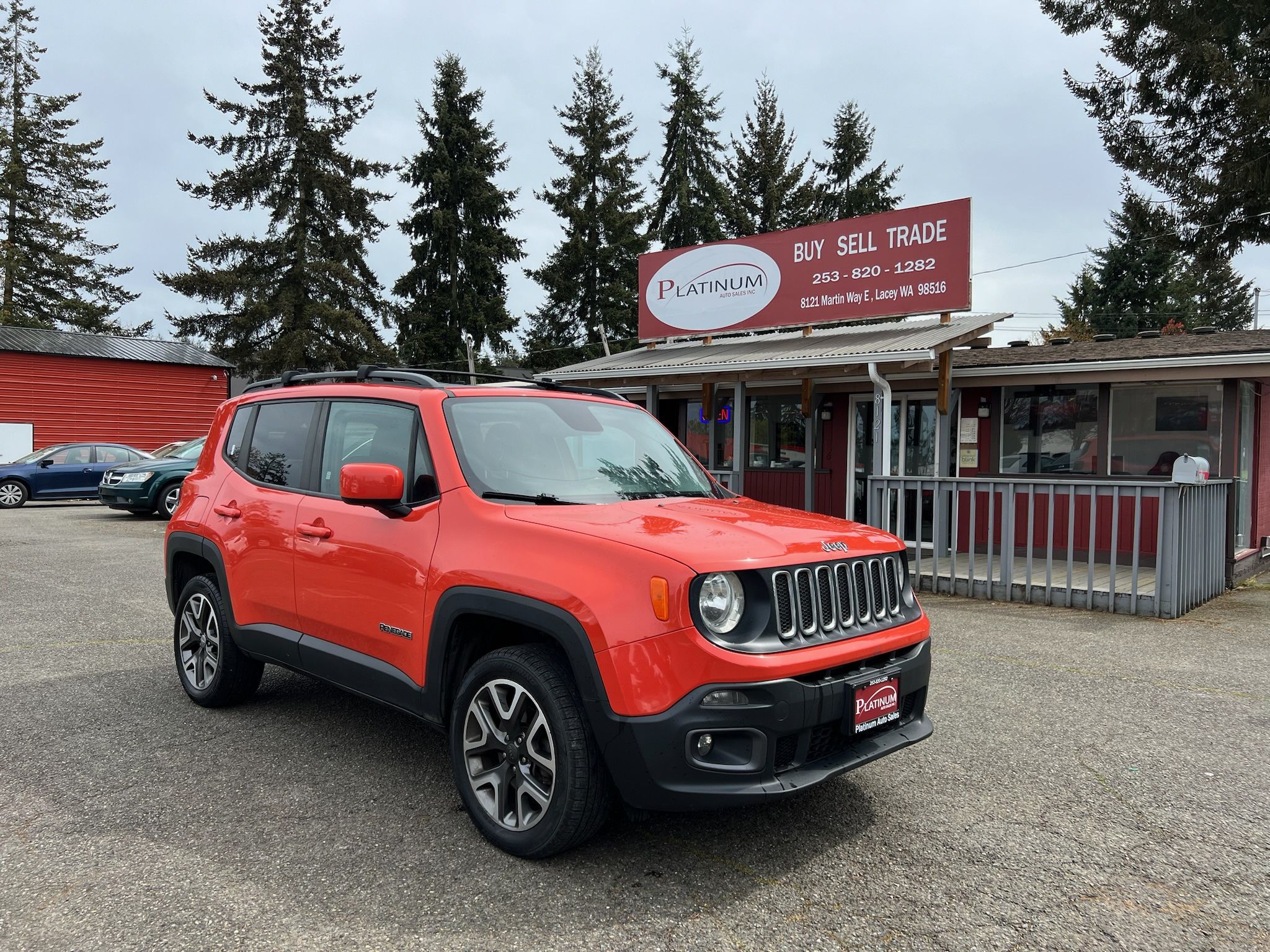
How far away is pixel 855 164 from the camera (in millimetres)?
37156

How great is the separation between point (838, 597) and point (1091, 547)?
251 inches

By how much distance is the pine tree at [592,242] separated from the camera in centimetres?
3622

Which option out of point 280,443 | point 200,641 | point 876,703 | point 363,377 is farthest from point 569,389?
point 200,641

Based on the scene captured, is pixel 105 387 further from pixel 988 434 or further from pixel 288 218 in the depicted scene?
pixel 988 434

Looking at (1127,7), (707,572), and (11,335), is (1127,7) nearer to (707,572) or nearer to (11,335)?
(707,572)

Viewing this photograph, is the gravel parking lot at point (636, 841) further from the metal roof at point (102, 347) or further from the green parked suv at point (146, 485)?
the metal roof at point (102, 347)

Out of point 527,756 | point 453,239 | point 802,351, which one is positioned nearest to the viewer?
point 527,756

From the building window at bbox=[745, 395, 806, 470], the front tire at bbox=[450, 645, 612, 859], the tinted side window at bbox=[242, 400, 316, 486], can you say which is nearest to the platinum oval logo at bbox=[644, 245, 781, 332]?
the building window at bbox=[745, 395, 806, 470]

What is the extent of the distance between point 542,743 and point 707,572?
0.90m

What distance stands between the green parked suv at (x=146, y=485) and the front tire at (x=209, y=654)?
12315 mm

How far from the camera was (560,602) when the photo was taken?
9.77 ft

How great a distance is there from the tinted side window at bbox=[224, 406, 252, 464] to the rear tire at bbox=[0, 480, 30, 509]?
60.0 ft

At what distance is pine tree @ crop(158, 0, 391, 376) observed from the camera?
108 ft

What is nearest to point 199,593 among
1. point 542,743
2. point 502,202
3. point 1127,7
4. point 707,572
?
point 542,743
